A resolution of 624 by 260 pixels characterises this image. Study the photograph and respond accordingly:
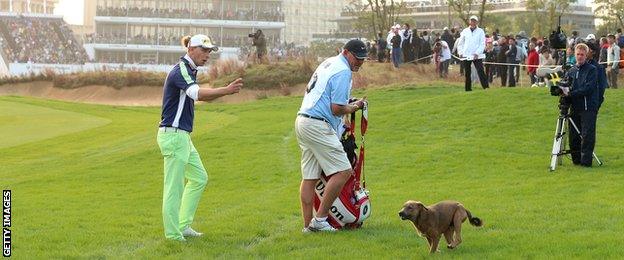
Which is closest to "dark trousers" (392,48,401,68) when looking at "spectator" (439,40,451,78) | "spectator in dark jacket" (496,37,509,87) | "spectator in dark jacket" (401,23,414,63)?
"spectator in dark jacket" (401,23,414,63)

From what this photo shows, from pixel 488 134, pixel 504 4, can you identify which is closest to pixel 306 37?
pixel 504 4

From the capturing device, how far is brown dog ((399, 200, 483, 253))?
950 centimetres

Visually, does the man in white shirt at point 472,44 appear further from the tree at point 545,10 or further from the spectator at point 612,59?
the tree at point 545,10

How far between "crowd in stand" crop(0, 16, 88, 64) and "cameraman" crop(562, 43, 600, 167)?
86.5 m

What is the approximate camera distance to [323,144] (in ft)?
35.2

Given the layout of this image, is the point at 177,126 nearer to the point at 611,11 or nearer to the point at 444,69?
the point at 444,69

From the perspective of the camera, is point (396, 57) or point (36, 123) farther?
point (396, 57)

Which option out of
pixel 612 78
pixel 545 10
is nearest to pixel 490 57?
pixel 612 78

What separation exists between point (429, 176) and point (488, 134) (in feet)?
17.0

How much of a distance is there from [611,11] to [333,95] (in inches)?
3520

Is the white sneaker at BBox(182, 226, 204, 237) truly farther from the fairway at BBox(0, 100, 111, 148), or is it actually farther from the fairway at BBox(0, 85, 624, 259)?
→ the fairway at BBox(0, 100, 111, 148)

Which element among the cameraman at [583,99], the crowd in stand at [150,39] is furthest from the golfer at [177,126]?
the crowd in stand at [150,39]

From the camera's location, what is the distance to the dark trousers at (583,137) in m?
17.1

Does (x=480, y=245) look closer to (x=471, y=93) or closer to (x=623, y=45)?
(x=471, y=93)
